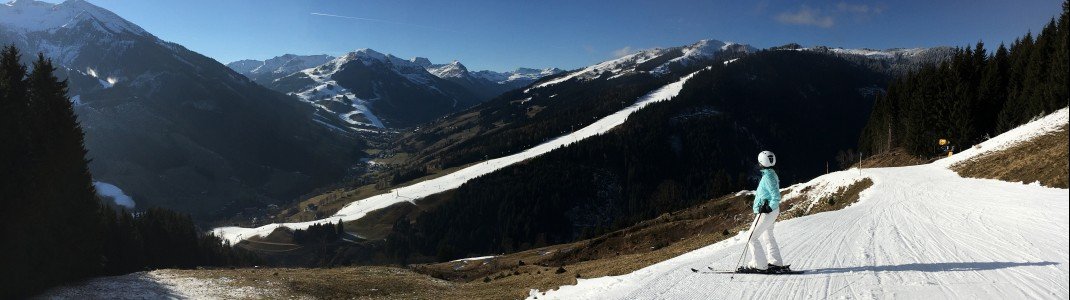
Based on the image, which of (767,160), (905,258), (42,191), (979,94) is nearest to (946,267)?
(905,258)

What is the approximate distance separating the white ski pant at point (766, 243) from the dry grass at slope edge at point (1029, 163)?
1637 cm

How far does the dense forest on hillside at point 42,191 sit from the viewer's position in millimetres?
32500

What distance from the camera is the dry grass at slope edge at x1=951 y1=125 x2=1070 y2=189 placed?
22.5 meters

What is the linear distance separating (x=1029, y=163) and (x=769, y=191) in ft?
84.0

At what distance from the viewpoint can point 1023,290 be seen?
8.71 metres

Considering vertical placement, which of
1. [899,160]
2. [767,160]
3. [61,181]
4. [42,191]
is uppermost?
[61,181]

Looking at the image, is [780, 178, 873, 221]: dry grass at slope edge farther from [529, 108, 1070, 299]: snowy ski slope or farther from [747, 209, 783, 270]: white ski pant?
[747, 209, 783, 270]: white ski pant

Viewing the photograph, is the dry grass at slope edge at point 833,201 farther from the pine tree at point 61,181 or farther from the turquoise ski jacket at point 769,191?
the pine tree at point 61,181

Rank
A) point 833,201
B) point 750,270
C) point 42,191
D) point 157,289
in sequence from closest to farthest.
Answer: point 750,270, point 157,289, point 833,201, point 42,191

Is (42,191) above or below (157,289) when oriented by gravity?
above

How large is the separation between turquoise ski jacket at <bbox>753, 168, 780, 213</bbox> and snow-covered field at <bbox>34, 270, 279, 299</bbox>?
1020 inches

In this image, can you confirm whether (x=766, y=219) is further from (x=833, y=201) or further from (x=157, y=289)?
(x=157, y=289)

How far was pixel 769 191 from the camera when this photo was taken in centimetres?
1148

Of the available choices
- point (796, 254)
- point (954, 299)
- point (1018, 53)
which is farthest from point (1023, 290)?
point (1018, 53)
